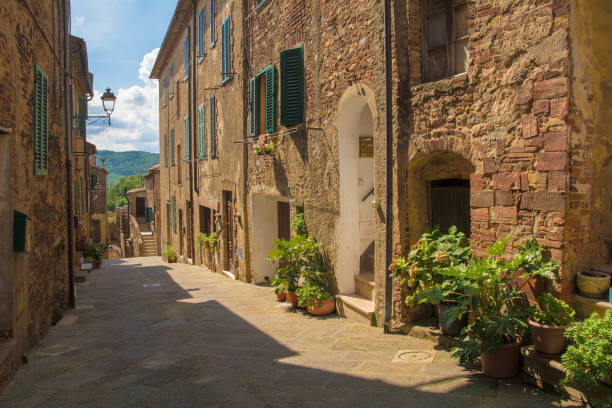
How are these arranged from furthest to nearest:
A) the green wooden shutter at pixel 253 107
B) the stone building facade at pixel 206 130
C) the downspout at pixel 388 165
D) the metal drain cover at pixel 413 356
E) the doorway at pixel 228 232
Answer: the doorway at pixel 228 232 → the stone building facade at pixel 206 130 → the green wooden shutter at pixel 253 107 → the downspout at pixel 388 165 → the metal drain cover at pixel 413 356

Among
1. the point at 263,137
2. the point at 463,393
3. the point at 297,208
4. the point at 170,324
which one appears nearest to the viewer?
the point at 463,393

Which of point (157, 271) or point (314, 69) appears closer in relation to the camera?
point (314, 69)

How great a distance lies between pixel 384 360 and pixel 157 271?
40.4 ft

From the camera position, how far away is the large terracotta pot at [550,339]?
4008 mm

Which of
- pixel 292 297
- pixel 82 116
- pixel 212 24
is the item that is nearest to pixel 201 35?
pixel 212 24

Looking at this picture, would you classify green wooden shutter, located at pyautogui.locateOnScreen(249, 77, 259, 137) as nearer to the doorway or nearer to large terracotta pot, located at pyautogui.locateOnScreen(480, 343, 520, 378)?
the doorway

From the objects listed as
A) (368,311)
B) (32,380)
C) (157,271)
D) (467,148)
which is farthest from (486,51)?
(157,271)

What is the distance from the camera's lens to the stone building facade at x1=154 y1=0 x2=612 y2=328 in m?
4.41

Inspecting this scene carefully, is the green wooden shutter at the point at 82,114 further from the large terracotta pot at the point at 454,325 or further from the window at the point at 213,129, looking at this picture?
the large terracotta pot at the point at 454,325

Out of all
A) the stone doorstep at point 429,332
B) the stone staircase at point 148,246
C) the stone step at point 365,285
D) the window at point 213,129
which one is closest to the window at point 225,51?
the window at point 213,129

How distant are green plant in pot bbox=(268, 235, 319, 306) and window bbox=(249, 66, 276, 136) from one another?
275cm

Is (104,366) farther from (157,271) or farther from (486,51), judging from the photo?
(157,271)

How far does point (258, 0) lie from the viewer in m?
10.7

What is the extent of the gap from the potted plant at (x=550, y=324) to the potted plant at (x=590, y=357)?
0.97 feet
